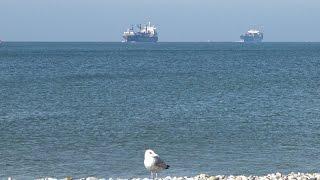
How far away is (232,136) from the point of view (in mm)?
34156

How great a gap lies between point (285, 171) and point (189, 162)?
332cm

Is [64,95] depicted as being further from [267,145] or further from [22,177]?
[22,177]

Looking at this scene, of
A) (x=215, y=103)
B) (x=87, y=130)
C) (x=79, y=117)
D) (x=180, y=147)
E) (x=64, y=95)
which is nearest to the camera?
(x=180, y=147)

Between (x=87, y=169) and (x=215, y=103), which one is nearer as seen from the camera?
(x=87, y=169)

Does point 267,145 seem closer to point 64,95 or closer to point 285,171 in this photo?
point 285,171

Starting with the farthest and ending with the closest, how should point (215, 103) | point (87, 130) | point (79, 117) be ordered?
point (215, 103), point (79, 117), point (87, 130)

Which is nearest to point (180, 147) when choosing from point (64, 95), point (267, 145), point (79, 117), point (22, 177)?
point (267, 145)

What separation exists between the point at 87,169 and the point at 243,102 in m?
28.8

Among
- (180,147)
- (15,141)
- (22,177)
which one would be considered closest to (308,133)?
(180,147)

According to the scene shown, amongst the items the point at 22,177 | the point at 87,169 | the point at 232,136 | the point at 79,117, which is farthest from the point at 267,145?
the point at 79,117

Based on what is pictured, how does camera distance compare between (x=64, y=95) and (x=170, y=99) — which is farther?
(x=64, y=95)

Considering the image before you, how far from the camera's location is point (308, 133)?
35.0 m

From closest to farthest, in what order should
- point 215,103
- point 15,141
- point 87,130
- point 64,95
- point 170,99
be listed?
point 15,141 → point 87,130 → point 215,103 → point 170,99 → point 64,95

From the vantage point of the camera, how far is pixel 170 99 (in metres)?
56.7
